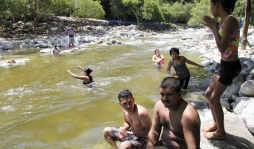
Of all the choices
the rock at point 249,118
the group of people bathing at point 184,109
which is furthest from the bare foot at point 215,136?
the rock at point 249,118

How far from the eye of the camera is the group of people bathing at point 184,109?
1849 millimetres

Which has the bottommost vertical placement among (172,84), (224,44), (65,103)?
(65,103)

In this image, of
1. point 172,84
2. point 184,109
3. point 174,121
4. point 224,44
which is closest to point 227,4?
point 224,44

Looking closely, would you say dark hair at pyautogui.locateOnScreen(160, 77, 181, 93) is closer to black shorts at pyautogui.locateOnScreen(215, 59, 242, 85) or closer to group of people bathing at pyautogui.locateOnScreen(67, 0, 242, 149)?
group of people bathing at pyautogui.locateOnScreen(67, 0, 242, 149)

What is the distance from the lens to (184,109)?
73.0 inches

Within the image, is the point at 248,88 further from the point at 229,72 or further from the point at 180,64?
the point at 229,72

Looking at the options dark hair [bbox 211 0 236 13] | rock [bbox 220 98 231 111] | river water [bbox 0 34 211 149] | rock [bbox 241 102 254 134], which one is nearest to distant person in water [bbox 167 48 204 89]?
river water [bbox 0 34 211 149]

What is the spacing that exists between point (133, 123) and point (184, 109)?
3.15 ft

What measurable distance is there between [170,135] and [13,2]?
19644 millimetres

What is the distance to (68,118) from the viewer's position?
13.1 feet

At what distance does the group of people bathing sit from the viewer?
185 centimetres

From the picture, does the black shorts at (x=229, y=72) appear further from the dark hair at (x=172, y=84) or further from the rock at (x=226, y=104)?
the rock at (x=226, y=104)

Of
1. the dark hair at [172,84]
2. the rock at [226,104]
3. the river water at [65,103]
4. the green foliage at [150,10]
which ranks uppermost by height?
the green foliage at [150,10]

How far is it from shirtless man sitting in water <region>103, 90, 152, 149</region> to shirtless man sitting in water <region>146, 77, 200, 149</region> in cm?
40
